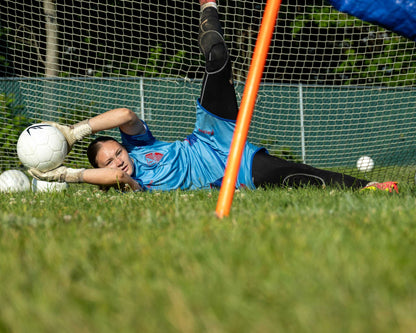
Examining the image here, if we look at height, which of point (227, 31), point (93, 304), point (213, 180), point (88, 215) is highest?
point (227, 31)

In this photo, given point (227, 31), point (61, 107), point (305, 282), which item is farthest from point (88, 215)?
point (227, 31)

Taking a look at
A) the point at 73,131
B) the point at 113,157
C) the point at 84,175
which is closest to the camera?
the point at 84,175

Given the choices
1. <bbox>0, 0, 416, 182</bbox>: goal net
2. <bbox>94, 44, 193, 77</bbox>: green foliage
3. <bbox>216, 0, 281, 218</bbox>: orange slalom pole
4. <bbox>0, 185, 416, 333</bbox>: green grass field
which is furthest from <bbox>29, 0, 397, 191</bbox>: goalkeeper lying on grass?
<bbox>94, 44, 193, 77</bbox>: green foliage

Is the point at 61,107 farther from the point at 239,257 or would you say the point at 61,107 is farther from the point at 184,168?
the point at 239,257

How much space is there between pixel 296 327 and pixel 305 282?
9.7 inches

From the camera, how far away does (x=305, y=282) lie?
1222 mm

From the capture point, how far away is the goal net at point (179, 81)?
8.84m

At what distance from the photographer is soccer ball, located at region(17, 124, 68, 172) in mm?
4051

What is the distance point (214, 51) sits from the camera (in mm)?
4418

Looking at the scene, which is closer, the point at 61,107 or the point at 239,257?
the point at 239,257

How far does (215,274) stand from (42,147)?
317 cm

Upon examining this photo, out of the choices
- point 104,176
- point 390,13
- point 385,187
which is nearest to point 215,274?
point 390,13

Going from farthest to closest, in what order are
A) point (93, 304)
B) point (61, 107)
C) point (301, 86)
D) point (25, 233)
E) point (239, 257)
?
1. point (301, 86)
2. point (61, 107)
3. point (25, 233)
4. point (239, 257)
5. point (93, 304)

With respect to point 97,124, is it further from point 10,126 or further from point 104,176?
point 10,126
